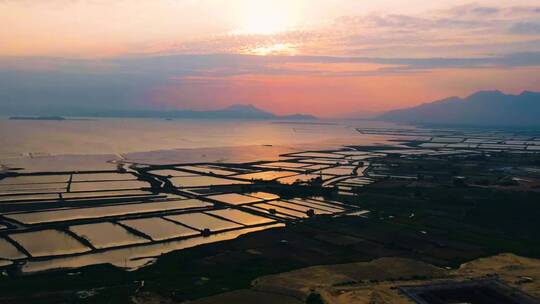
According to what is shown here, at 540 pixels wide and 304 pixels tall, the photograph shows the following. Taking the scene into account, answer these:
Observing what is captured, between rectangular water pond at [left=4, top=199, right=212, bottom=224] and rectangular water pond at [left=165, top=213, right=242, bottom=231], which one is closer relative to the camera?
rectangular water pond at [left=165, top=213, right=242, bottom=231]

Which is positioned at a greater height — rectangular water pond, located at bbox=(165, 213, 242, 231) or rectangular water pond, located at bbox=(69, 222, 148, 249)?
A: rectangular water pond, located at bbox=(69, 222, 148, 249)

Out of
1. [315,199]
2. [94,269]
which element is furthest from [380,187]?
[94,269]

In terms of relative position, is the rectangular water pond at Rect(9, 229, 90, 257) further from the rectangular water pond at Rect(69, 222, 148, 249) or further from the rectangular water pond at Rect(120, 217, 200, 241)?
the rectangular water pond at Rect(120, 217, 200, 241)

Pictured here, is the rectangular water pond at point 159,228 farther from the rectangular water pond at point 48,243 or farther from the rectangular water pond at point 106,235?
the rectangular water pond at point 48,243

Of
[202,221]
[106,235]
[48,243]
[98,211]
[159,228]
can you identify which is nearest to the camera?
[48,243]

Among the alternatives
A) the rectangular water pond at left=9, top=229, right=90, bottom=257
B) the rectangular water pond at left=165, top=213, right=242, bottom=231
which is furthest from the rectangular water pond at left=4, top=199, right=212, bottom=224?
the rectangular water pond at left=9, top=229, right=90, bottom=257

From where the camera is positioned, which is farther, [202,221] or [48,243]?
[202,221]

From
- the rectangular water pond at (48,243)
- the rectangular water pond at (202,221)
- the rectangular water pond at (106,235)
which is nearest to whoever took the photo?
the rectangular water pond at (48,243)

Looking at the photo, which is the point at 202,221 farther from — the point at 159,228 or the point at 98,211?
the point at 98,211

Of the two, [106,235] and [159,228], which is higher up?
[106,235]

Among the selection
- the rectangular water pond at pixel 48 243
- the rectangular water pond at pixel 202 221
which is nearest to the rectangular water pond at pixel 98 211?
the rectangular water pond at pixel 202 221

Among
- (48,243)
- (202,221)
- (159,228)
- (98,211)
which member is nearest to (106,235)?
(48,243)
